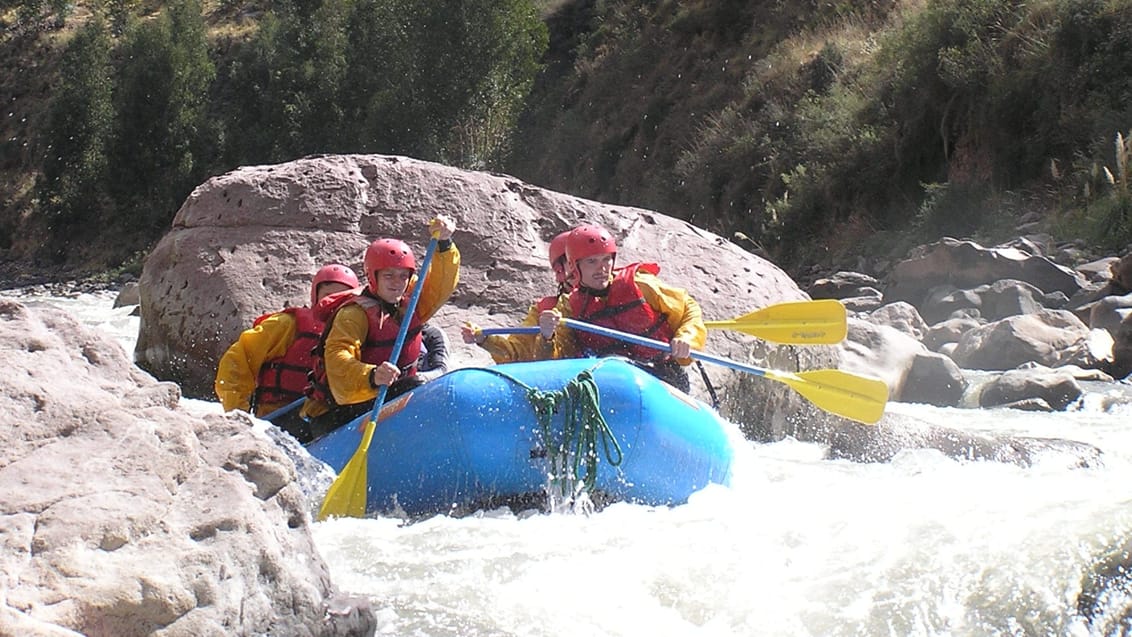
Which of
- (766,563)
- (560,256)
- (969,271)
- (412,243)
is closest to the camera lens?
(766,563)

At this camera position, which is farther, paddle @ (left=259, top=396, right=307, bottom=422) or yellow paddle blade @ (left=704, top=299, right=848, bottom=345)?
yellow paddle blade @ (left=704, top=299, right=848, bottom=345)

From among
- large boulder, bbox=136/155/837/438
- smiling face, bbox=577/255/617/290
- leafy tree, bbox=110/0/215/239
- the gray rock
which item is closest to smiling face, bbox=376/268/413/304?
smiling face, bbox=577/255/617/290

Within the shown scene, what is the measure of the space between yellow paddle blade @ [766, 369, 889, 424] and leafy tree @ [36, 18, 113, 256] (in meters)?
24.2

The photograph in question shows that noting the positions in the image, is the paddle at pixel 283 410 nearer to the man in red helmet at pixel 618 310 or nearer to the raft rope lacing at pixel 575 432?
the man in red helmet at pixel 618 310

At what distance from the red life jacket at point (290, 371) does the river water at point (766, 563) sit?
137 centimetres

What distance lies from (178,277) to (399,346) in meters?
2.53

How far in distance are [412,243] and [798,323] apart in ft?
7.35

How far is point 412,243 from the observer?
22.3 feet

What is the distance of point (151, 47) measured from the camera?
89.1 ft

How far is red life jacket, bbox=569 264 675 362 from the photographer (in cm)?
536

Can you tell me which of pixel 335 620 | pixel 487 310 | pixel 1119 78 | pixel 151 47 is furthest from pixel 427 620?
pixel 151 47

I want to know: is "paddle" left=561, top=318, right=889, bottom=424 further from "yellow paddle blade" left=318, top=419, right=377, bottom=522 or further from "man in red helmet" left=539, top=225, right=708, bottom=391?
"yellow paddle blade" left=318, top=419, right=377, bottom=522

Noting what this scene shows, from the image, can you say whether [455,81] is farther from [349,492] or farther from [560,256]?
[349,492]

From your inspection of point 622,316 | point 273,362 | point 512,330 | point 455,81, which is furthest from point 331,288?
point 455,81
